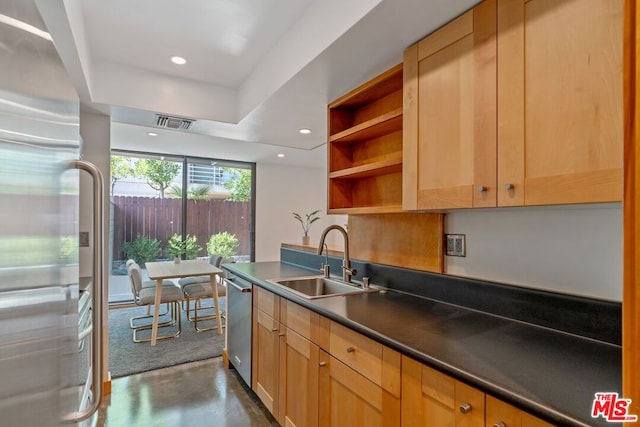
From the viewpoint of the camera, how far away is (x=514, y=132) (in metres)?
1.15

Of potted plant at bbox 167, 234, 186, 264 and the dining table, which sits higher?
potted plant at bbox 167, 234, 186, 264

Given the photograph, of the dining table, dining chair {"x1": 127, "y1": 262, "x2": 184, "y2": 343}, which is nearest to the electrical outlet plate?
the dining table

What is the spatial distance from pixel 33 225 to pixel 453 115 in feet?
4.61

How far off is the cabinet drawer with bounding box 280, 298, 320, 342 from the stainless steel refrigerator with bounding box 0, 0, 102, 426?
3.51 feet

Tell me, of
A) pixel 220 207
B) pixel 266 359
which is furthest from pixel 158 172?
pixel 266 359

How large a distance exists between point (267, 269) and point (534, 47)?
2360mm

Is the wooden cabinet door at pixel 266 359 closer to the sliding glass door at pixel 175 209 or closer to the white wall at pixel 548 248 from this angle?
the white wall at pixel 548 248

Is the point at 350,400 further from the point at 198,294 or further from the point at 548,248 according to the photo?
the point at 198,294

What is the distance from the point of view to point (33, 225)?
0.52 m

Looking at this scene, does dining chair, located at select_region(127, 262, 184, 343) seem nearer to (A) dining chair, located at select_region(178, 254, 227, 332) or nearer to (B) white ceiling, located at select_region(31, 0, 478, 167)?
(A) dining chair, located at select_region(178, 254, 227, 332)

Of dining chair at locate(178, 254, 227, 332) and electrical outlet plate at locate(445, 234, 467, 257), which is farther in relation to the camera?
dining chair at locate(178, 254, 227, 332)

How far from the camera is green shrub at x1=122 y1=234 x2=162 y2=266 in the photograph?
16.3 feet

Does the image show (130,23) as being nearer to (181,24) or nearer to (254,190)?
(181,24)

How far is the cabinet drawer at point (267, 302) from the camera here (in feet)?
6.83
